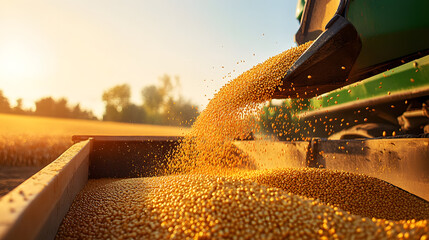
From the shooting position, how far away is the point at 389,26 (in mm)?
1898

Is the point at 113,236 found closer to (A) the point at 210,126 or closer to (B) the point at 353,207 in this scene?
(B) the point at 353,207

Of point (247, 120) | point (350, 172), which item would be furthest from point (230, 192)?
point (247, 120)

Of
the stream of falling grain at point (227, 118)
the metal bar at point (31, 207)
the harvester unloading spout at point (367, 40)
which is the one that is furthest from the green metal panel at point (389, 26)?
the metal bar at point (31, 207)

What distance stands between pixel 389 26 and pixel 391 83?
0.94 metres

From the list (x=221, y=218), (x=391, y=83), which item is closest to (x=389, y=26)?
(x=391, y=83)

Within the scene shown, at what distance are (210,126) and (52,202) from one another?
1.94 metres

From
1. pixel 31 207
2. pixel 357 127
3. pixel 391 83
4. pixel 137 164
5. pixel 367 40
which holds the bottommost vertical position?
pixel 137 164

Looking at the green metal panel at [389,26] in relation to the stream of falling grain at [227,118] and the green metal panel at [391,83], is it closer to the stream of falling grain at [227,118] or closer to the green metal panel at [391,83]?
the green metal panel at [391,83]

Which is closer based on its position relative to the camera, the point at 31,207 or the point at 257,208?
the point at 31,207

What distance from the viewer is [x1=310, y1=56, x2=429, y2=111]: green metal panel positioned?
228 centimetres

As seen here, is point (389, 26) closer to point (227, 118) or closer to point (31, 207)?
point (227, 118)

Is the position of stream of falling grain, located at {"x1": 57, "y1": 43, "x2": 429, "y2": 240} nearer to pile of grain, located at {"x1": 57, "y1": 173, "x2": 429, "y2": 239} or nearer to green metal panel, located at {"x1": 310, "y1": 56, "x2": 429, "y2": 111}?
pile of grain, located at {"x1": 57, "y1": 173, "x2": 429, "y2": 239}

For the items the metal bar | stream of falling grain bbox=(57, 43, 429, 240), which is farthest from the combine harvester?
stream of falling grain bbox=(57, 43, 429, 240)

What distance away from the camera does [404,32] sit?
188 centimetres
